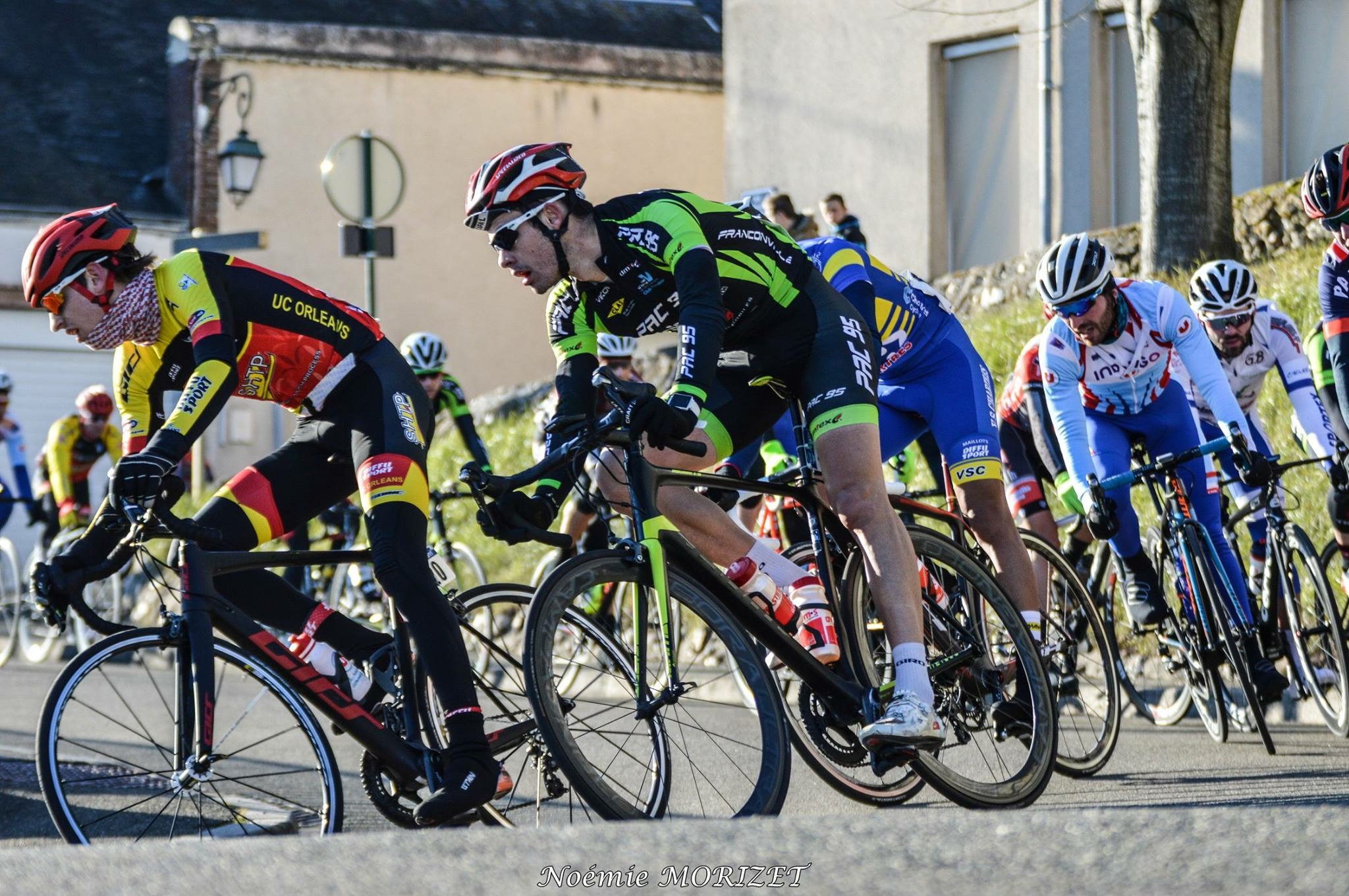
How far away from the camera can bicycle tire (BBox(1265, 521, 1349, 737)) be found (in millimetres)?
7363

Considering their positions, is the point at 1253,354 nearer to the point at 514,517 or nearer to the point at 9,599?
the point at 514,517

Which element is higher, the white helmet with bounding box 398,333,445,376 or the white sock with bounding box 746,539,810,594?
the white helmet with bounding box 398,333,445,376

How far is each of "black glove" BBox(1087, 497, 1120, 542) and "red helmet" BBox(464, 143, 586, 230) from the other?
2809 mm

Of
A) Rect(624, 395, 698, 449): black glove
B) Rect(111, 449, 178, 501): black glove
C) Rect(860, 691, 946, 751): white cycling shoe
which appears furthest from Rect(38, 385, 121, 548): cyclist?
Rect(624, 395, 698, 449): black glove

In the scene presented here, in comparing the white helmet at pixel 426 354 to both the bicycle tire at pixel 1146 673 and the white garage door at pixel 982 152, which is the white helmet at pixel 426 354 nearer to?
the bicycle tire at pixel 1146 673

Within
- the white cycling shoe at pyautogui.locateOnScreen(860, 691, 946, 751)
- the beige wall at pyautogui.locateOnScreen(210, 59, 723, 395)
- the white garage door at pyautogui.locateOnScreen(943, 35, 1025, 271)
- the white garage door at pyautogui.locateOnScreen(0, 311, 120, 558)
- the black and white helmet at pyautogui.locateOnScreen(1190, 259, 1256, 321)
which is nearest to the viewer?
the white cycling shoe at pyautogui.locateOnScreen(860, 691, 946, 751)

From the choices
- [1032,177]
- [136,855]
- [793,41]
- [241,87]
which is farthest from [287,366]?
[241,87]

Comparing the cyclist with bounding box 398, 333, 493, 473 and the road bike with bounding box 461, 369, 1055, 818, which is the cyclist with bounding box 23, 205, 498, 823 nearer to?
the road bike with bounding box 461, 369, 1055, 818

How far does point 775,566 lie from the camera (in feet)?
18.9

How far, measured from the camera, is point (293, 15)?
2848 cm

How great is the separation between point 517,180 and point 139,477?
1332mm

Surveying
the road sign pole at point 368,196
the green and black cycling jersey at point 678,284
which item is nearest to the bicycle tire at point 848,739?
the green and black cycling jersey at point 678,284

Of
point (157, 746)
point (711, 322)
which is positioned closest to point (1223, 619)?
point (711, 322)

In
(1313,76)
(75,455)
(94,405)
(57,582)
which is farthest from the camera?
(1313,76)
